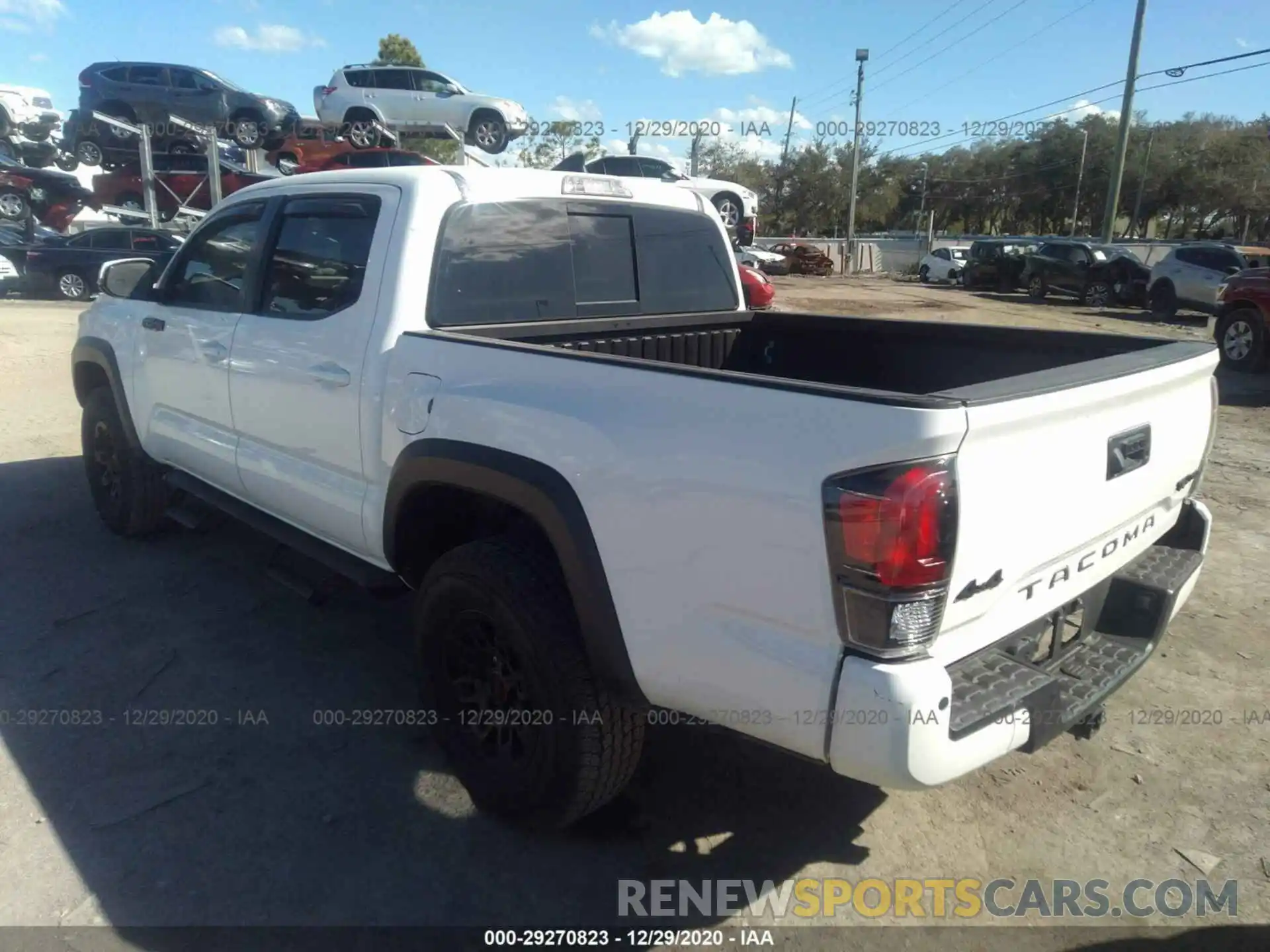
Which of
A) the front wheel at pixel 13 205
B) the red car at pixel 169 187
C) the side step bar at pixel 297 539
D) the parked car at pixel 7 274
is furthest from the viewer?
the front wheel at pixel 13 205

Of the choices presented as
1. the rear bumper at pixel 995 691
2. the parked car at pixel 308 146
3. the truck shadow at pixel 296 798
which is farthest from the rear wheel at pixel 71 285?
the rear bumper at pixel 995 691

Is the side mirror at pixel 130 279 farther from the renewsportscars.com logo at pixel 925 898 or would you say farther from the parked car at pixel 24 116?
the parked car at pixel 24 116

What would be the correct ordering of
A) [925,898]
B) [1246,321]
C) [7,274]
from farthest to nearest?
1. [7,274]
2. [1246,321]
3. [925,898]

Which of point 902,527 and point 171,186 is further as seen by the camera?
point 171,186

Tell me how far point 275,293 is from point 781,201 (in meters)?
64.1

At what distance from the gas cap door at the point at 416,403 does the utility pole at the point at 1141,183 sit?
55766 mm

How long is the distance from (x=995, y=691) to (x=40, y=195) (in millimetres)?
23269

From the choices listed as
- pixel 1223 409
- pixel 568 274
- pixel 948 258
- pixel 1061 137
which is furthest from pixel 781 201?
pixel 568 274

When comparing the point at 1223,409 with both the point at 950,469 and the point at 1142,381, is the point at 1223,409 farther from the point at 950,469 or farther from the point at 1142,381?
the point at 950,469

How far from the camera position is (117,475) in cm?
507

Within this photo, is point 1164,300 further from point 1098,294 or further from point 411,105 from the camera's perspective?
point 411,105

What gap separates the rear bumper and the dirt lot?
61 cm

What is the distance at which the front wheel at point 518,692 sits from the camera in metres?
2.51

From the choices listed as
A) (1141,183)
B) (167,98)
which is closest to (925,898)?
(167,98)
